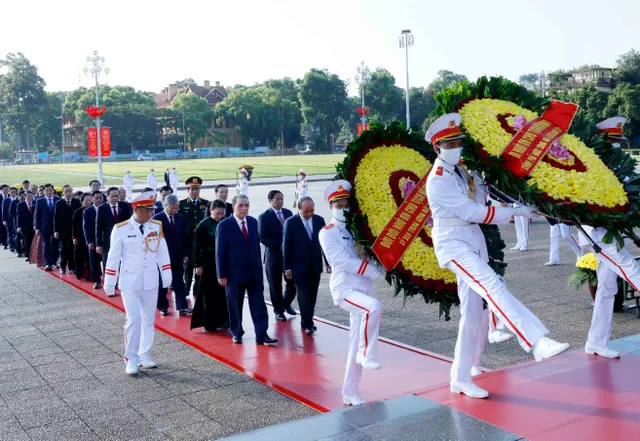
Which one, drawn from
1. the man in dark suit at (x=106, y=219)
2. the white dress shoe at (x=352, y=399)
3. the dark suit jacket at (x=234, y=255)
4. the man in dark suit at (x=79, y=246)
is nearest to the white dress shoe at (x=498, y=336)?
the white dress shoe at (x=352, y=399)

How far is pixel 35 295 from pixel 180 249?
332cm

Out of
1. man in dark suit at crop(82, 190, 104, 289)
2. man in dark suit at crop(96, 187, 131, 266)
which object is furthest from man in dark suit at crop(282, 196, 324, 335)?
man in dark suit at crop(82, 190, 104, 289)

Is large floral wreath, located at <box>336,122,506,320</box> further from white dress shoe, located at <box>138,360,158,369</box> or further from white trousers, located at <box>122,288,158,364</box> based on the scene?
white dress shoe, located at <box>138,360,158,369</box>

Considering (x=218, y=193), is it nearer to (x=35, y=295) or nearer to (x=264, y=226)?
(x=264, y=226)

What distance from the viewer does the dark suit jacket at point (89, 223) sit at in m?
11.9

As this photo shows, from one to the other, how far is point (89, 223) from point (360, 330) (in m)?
7.80

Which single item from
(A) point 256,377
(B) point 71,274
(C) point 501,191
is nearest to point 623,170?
(C) point 501,191

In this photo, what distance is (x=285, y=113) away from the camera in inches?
3809

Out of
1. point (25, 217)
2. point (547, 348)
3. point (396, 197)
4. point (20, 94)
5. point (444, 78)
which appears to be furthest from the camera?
point (444, 78)

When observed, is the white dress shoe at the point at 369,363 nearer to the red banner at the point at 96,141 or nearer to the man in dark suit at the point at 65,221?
the man in dark suit at the point at 65,221

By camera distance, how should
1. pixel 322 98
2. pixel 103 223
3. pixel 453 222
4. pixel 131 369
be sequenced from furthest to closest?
pixel 322 98, pixel 103 223, pixel 131 369, pixel 453 222

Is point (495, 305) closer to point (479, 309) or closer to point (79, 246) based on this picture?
point (479, 309)

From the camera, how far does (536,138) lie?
5.24m

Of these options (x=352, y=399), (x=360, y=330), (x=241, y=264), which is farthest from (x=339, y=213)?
(x=241, y=264)
